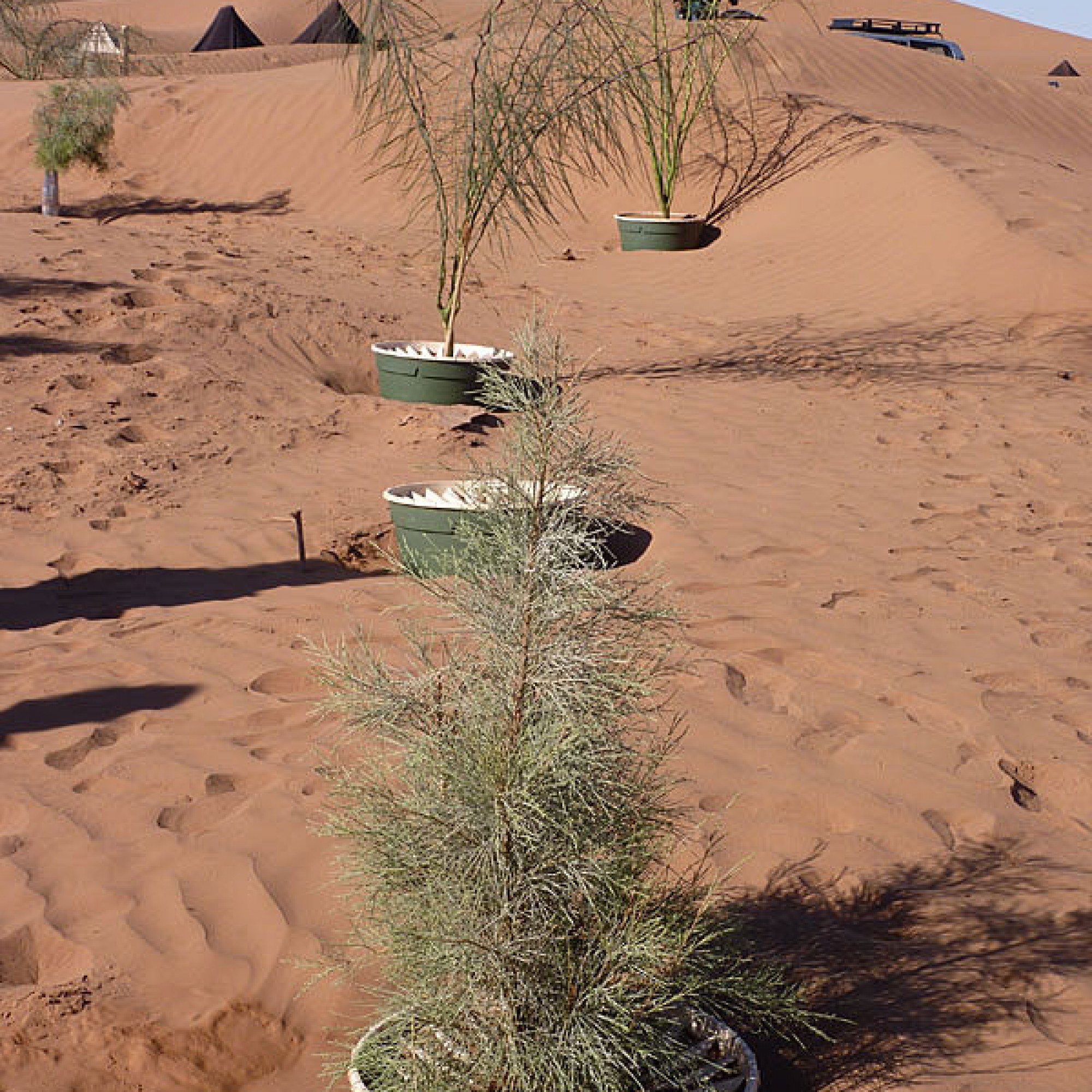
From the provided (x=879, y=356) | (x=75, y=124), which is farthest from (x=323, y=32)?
(x=879, y=356)

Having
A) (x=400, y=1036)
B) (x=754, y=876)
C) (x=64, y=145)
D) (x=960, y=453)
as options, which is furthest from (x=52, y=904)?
(x=64, y=145)

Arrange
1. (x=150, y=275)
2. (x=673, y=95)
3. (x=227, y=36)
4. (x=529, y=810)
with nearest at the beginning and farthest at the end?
(x=529, y=810) → (x=150, y=275) → (x=673, y=95) → (x=227, y=36)

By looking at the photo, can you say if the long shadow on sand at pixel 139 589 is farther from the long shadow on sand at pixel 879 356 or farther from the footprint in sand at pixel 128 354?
the long shadow on sand at pixel 879 356

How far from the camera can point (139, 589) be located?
537 centimetres

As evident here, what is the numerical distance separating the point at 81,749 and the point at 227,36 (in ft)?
90.3

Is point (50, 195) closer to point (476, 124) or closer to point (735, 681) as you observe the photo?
point (476, 124)

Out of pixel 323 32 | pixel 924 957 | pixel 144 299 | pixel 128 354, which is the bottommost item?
pixel 128 354

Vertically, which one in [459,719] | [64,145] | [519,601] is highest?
[519,601]

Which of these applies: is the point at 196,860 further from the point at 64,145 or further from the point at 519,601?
the point at 64,145

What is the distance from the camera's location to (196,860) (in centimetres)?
313

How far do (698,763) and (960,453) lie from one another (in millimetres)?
4109

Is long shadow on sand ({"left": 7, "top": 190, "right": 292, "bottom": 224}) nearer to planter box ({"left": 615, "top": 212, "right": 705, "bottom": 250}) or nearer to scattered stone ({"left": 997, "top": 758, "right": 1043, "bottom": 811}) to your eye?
planter box ({"left": 615, "top": 212, "right": 705, "bottom": 250})

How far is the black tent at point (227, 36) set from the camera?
92.5 ft

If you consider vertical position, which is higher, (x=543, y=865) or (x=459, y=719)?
(x=459, y=719)
